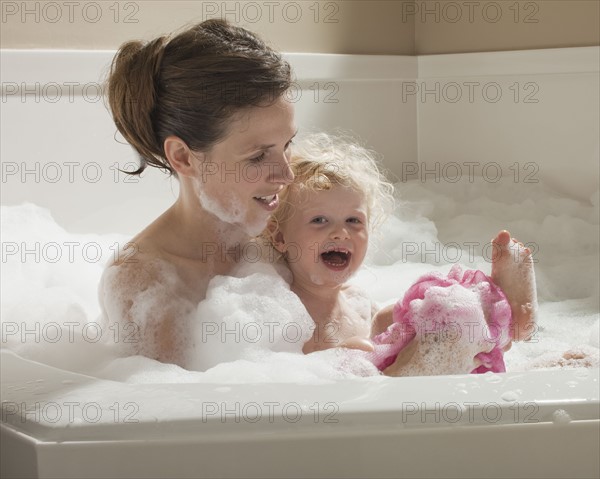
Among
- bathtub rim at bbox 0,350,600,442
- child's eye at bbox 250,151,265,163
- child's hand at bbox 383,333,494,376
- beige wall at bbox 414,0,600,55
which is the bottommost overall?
child's hand at bbox 383,333,494,376

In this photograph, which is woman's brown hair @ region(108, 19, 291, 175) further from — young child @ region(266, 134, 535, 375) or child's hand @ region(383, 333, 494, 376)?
child's hand @ region(383, 333, 494, 376)

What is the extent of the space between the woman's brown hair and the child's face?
15 cm

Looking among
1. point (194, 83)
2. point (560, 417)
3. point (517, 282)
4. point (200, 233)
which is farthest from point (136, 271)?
point (560, 417)

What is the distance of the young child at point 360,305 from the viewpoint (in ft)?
4.18

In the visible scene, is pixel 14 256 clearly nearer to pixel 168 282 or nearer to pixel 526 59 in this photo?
pixel 168 282

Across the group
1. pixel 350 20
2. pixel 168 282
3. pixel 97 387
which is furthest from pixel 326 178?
pixel 350 20

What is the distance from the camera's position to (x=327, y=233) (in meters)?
1.37

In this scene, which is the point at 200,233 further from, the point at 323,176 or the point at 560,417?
the point at 560,417

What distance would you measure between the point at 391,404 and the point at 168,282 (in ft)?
1.77

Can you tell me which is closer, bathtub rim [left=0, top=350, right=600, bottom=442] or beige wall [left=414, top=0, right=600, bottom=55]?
bathtub rim [left=0, top=350, right=600, bottom=442]

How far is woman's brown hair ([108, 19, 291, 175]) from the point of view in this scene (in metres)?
1.33

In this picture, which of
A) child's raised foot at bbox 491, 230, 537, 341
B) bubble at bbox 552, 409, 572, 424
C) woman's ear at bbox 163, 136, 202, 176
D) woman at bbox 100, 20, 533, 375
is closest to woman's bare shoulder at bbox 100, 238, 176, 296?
woman at bbox 100, 20, 533, 375

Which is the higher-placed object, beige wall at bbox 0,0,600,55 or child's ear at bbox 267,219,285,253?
beige wall at bbox 0,0,600,55

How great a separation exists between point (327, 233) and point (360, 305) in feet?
0.62
